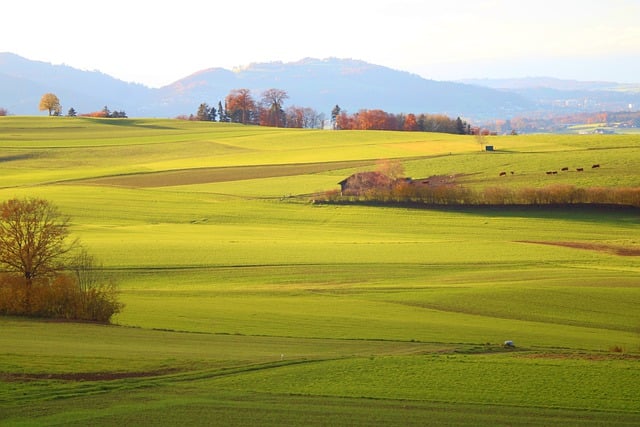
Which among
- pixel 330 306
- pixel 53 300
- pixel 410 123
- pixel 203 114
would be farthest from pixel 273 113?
pixel 53 300

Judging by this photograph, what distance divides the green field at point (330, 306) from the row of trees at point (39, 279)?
1.45 metres

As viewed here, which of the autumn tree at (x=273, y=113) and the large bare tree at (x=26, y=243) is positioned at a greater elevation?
the autumn tree at (x=273, y=113)

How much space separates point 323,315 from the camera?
35.0 m

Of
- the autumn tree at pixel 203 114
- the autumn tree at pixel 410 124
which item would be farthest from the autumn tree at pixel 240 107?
the autumn tree at pixel 410 124

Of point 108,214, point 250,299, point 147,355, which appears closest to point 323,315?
point 250,299

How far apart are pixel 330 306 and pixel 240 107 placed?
14356 cm

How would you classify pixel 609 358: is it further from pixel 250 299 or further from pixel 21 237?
pixel 21 237

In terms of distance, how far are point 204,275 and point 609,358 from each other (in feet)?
83.0

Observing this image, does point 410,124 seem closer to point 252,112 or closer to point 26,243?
point 252,112

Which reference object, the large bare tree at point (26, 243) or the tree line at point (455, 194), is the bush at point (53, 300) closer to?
the large bare tree at point (26, 243)

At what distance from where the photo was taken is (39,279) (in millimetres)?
36156

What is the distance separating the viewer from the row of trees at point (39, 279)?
34.1 meters

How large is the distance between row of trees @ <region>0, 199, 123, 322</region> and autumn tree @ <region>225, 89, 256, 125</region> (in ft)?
448

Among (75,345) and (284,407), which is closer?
(284,407)
